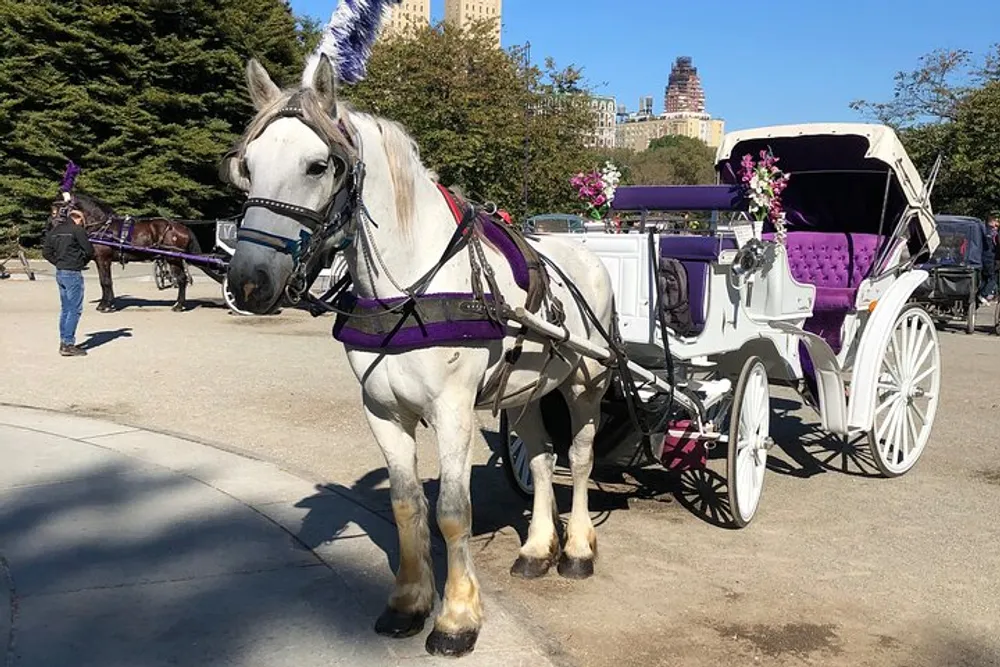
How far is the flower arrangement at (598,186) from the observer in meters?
6.58

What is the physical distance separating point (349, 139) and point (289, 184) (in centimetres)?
36

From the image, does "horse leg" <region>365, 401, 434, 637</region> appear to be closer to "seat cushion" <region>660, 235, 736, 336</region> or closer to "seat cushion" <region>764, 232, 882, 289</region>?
"seat cushion" <region>660, 235, 736, 336</region>

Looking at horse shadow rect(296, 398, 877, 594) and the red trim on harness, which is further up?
the red trim on harness

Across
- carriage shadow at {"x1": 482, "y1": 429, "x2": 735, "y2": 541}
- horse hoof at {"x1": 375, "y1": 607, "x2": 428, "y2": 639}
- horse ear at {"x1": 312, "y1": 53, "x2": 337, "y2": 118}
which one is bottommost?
carriage shadow at {"x1": 482, "y1": 429, "x2": 735, "y2": 541}

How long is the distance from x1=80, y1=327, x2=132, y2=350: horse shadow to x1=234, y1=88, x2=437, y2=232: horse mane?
10542mm

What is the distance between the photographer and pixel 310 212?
3.10 metres

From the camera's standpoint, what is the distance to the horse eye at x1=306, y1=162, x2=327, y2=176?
10.3 ft

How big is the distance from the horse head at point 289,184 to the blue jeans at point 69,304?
32.7ft

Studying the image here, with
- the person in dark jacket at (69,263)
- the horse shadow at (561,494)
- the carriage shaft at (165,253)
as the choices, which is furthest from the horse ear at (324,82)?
the carriage shaft at (165,253)

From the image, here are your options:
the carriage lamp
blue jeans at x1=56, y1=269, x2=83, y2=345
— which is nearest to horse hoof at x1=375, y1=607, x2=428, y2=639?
the carriage lamp

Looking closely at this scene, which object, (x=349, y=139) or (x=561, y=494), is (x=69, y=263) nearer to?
(x=561, y=494)

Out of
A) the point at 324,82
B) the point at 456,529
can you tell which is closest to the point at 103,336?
the point at 456,529

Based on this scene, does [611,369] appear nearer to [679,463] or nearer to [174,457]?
[679,463]

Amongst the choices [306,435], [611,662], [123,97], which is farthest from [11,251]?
[611,662]
